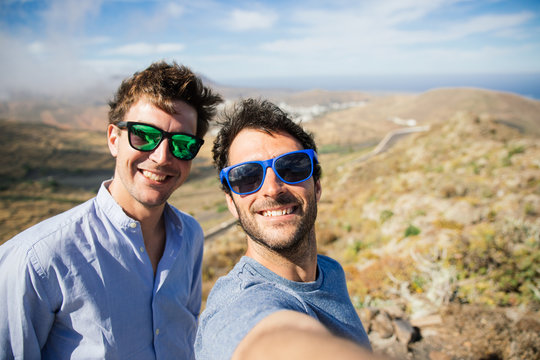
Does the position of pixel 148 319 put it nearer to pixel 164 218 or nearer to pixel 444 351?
pixel 164 218

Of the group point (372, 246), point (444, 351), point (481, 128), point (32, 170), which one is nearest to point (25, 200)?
point (32, 170)

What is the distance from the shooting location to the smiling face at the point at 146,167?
2217mm

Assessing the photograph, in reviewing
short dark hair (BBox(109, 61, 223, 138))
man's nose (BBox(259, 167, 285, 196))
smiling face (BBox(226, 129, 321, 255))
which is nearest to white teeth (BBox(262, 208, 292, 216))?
smiling face (BBox(226, 129, 321, 255))

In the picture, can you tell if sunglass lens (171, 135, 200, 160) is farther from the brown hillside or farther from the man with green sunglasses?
Answer: the brown hillside

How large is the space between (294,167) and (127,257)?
4.50ft

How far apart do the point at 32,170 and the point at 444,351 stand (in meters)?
51.6

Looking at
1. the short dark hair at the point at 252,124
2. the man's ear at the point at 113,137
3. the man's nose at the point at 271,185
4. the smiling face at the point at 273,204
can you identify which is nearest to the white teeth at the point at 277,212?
the smiling face at the point at 273,204

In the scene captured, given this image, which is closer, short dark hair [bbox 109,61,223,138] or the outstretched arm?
the outstretched arm

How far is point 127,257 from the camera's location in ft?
6.68

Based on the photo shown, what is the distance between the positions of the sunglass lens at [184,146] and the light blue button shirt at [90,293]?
62 cm

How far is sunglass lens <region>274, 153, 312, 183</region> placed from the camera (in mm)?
1965

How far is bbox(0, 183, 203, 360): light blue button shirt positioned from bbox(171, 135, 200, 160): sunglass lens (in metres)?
0.62

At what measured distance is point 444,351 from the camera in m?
3.70

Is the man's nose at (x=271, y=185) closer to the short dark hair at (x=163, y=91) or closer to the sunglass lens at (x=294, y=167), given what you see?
the sunglass lens at (x=294, y=167)
